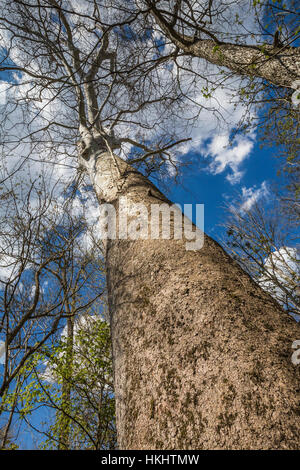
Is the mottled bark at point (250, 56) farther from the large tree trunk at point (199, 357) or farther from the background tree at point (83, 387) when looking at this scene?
the background tree at point (83, 387)

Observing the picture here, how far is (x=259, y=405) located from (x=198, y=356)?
22 cm

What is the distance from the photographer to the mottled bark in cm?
223

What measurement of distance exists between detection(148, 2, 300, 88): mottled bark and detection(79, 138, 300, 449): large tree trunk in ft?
5.74

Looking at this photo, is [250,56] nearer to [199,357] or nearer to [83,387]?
[199,357]

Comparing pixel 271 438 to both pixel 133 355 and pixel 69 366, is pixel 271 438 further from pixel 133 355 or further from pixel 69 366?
pixel 69 366

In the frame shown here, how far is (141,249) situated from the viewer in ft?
4.75

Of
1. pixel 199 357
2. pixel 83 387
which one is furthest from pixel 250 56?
pixel 83 387

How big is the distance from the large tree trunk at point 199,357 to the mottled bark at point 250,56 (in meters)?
1.75

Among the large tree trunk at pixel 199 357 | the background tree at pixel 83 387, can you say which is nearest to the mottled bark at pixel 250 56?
the large tree trunk at pixel 199 357

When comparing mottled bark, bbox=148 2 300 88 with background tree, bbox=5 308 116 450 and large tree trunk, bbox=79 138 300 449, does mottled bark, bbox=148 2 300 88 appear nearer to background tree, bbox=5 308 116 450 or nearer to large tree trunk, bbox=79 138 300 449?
large tree trunk, bbox=79 138 300 449

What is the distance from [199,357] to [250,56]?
119 inches

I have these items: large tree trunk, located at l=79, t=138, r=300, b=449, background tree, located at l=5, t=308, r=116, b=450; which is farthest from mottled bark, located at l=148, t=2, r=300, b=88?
background tree, located at l=5, t=308, r=116, b=450

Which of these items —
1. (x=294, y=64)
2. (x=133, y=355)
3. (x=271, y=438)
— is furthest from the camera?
(x=294, y=64)
